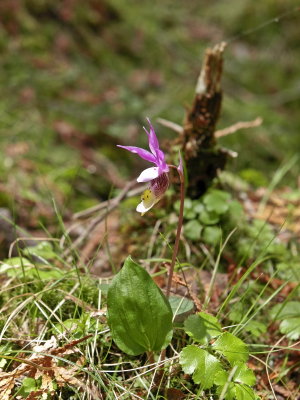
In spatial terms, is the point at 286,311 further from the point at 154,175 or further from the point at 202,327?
the point at 154,175

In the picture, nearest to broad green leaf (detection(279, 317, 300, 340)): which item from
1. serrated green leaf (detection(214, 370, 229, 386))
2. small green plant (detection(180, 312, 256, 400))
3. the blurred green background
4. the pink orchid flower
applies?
small green plant (detection(180, 312, 256, 400))

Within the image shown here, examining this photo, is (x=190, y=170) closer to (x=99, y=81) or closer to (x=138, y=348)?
(x=138, y=348)

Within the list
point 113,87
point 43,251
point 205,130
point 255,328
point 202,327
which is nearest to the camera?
point 202,327

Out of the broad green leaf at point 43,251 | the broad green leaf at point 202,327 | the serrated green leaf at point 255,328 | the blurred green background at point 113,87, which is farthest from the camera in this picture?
the blurred green background at point 113,87

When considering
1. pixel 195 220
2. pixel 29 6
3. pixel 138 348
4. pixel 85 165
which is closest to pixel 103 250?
pixel 195 220

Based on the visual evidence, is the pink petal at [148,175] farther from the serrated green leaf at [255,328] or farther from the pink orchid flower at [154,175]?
the serrated green leaf at [255,328]

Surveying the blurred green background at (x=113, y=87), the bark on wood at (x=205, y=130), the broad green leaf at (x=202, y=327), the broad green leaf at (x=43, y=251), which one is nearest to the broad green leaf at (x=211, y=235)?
the bark on wood at (x=205, y=130)

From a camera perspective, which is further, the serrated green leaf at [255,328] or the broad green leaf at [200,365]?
the serrated green leaf at [255,328]

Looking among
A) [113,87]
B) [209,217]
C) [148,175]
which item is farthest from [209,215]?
[113,87]
